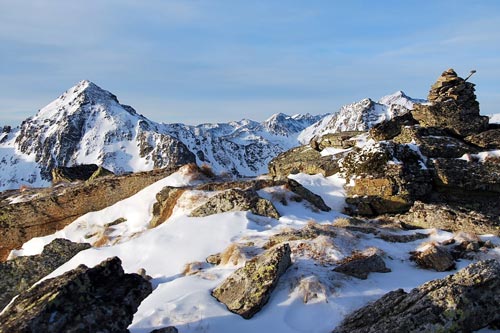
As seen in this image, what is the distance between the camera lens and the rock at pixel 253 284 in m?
10.7

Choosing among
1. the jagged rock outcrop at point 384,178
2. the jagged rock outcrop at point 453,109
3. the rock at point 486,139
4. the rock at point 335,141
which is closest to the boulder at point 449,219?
the jagged rock outcrop at point 384,178

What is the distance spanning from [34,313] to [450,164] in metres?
23.7

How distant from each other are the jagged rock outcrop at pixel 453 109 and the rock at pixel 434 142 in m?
2.07

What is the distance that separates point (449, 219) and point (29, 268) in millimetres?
16983

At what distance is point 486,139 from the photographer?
28.8m

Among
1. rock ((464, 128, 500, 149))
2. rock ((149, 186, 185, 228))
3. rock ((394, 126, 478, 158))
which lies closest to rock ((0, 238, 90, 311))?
rock ((149, 186, 185, 228))

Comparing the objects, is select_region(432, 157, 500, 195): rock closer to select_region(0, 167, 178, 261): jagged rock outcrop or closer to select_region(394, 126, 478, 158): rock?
select_region(394, 126, 478, 158): rock

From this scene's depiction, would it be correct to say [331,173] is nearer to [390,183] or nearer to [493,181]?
[390,183]

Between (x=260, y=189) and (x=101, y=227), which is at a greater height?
(x=260, y=189)

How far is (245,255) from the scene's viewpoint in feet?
45.2

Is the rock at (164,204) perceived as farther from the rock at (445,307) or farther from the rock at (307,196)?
the rock at (445,307)

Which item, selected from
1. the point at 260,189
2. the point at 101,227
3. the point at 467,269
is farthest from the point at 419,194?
the point at 101,227

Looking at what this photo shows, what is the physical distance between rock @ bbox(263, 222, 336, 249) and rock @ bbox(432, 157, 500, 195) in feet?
39.6

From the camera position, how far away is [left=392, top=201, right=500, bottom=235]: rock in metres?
17.9
